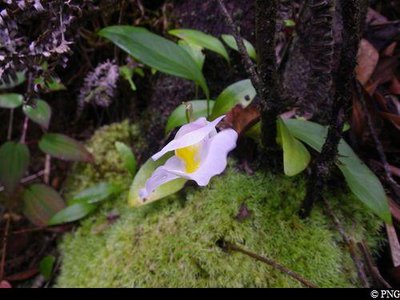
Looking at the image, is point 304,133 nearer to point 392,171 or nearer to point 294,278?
point 392,171

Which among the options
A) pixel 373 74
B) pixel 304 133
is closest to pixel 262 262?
pixel 304 133

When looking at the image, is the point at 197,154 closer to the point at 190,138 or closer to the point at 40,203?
the point at 190,138

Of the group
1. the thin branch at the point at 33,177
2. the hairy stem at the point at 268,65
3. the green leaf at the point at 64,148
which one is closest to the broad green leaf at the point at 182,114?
the hairy stem at the point at 268,65

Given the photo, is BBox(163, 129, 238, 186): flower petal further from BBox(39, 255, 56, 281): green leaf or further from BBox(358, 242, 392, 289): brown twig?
BBox(39, 255, 56, 281): green leaf

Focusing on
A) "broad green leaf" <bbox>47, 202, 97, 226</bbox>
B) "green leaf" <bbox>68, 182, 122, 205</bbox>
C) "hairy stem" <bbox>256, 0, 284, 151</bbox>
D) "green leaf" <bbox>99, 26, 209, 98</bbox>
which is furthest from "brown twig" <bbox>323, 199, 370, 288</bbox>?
"broad green leaf" <bbox>47, 202, 97, 226</bbox>

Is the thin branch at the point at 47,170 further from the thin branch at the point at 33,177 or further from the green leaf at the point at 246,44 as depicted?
the green leaf at the point at 246,44
